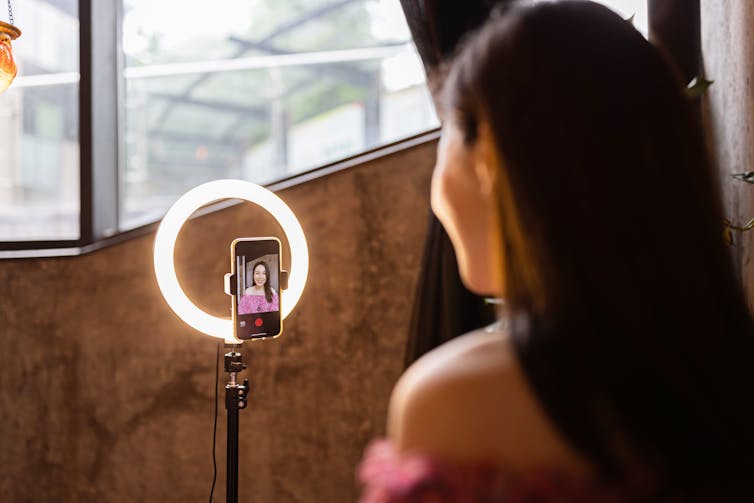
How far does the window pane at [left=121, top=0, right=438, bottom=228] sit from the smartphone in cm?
105

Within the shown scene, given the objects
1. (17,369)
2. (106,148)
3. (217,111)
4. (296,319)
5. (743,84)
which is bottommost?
(17,369)

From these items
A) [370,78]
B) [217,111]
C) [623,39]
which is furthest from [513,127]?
[217,111]

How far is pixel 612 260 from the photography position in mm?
477

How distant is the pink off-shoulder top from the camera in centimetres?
47

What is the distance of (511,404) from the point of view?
487mm

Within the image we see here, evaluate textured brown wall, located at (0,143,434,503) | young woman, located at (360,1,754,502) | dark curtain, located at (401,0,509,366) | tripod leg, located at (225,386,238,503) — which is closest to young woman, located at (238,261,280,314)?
tripod leg, located at (225,386,238,503)

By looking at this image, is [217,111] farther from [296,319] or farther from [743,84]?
[743,84]

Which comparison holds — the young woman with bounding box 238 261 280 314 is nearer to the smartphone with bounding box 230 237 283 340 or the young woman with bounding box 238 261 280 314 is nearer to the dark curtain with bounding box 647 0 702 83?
the smartphone with bounding box 230 237 283 340

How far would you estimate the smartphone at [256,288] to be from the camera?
58.2 inches

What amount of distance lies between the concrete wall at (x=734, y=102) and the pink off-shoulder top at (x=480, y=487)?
1.17 m

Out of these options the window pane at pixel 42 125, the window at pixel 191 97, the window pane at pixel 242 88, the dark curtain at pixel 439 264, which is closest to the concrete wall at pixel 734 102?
the dark curtain at pixel 439 264

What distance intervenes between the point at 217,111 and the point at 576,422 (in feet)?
7.90

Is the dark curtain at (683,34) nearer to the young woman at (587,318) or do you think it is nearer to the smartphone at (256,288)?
the smartphone at (256,288)

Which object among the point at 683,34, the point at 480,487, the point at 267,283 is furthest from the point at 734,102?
the point at 480,487
